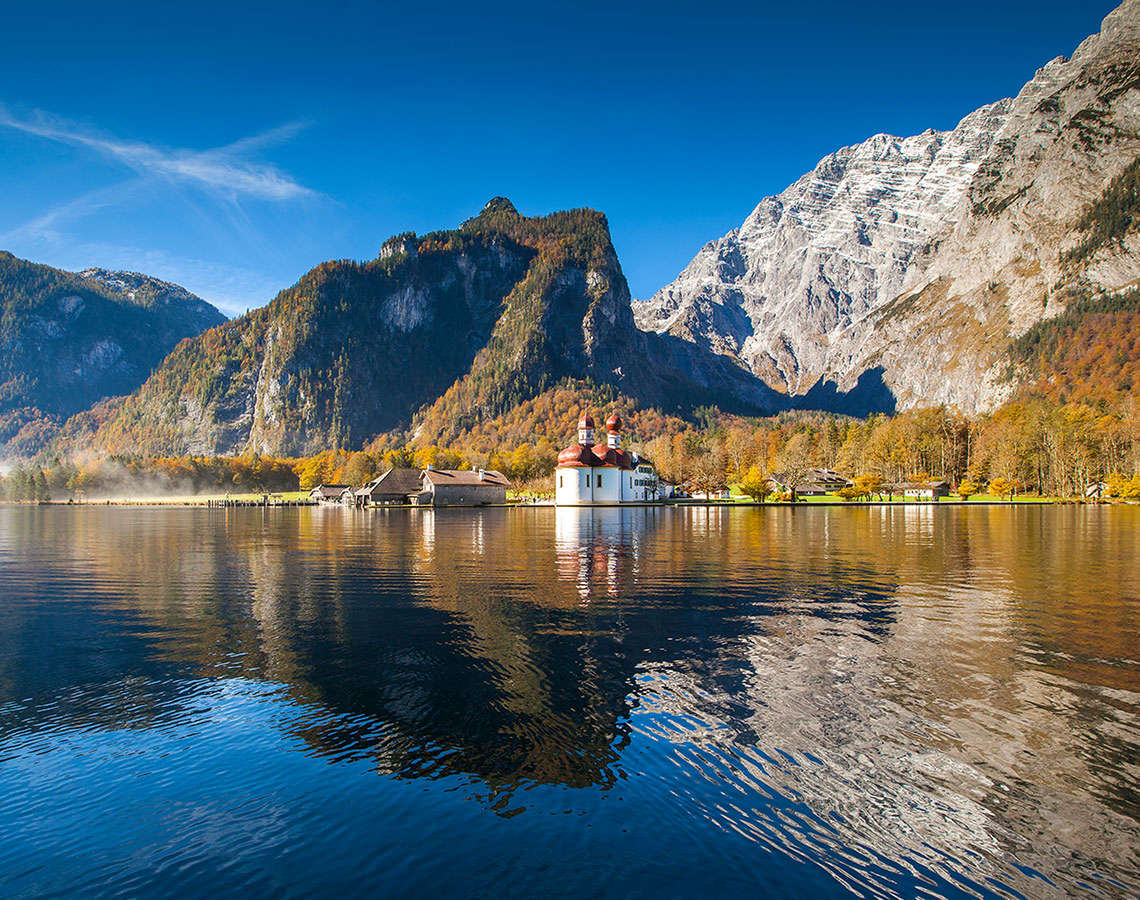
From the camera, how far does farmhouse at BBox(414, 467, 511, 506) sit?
493ft

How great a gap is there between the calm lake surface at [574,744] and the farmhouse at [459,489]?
122390 mm

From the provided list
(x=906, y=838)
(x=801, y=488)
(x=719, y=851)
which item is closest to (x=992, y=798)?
(x=906, y=838)

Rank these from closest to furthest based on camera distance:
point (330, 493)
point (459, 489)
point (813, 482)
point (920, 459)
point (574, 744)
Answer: point (574, 744) → point (459, 489) → point (813, 482) → point (920, 459) → point (330, 493)

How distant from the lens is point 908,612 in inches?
957

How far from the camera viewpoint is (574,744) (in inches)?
500

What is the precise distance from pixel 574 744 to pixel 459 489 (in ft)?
466

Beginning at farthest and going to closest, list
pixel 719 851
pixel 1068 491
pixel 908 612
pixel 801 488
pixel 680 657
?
pixel 801 488 → pixel 1068 491 → pixel 908 612 → pixel 680 657 → pixel 719 851

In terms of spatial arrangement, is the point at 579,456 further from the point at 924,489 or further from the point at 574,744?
the point at 574,744

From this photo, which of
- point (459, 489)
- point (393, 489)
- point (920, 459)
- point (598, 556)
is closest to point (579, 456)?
point (459, 489)

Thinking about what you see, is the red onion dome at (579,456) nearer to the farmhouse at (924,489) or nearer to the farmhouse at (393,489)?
the farmhouse at (393,489)

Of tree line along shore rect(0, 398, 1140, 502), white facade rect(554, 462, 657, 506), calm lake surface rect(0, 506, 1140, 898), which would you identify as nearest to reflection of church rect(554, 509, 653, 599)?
calm lake surface rect(0, 506, 1140, 898)

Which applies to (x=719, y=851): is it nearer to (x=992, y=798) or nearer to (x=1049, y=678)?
(x=992, y=798)

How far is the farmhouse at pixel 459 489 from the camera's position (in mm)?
150375

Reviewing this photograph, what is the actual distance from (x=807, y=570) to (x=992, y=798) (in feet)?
86.7
